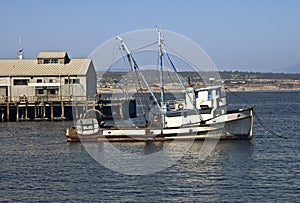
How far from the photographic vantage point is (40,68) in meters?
91.4

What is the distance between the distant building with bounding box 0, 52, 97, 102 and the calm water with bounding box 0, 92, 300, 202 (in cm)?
2742

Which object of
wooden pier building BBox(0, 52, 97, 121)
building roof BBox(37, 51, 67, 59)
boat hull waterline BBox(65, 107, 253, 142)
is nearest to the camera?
boat hull waterline BBox(65, 107, 253, 142)

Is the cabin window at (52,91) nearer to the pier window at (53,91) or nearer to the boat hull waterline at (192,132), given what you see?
the pier window at (53,91)

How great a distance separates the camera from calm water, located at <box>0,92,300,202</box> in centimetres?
3656

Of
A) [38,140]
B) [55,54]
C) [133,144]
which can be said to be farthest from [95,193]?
[55,54]

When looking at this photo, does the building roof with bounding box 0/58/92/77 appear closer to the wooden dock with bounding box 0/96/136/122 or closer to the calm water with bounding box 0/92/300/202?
the wooden dock with bounding box 0/96/136/122

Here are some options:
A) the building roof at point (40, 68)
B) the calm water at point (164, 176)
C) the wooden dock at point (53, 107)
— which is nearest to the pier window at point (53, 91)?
the wooden dock at point (53, 107)

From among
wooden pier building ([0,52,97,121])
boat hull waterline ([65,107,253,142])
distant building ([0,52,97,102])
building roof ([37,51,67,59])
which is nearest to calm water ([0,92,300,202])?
boat hull waterline ([65,107,253,142])

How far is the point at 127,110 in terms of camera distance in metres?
92.4

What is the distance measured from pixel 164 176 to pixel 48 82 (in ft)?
161

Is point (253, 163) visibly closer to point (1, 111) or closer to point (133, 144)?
point (133, 144)

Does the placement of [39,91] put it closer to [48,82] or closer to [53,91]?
[48,82]

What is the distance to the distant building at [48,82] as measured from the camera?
3472 inches

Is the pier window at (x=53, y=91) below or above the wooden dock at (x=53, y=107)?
above
